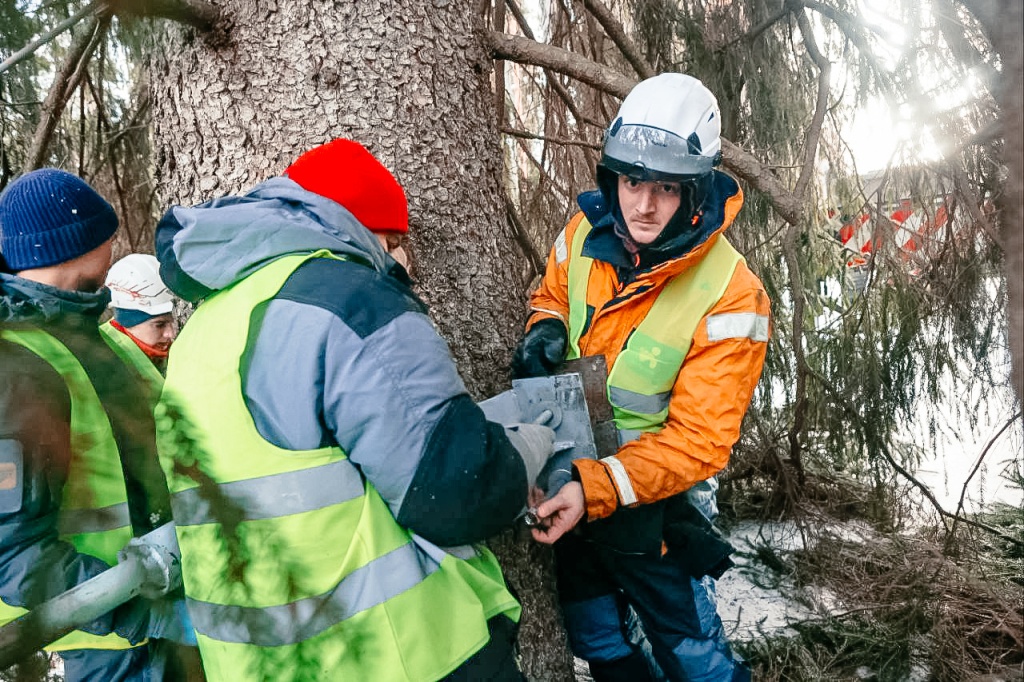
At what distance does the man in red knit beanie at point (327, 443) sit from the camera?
1.08m

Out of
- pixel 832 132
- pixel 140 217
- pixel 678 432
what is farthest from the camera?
pixel 140 217

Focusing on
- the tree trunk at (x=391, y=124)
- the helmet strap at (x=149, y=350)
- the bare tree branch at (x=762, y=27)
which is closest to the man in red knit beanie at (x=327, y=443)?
the tree trunk at (x=391, y=124)

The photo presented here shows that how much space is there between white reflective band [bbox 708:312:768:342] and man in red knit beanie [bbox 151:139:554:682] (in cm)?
76

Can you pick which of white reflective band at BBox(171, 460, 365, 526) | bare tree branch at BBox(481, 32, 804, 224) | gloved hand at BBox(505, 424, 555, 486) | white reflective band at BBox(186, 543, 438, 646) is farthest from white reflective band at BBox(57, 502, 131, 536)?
bare tree branch at BBox(481, 32, 804, 224)

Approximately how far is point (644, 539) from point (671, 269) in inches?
27.8

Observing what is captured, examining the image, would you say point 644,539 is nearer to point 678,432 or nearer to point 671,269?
point 678,432

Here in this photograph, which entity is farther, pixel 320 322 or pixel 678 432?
pixel 678 432

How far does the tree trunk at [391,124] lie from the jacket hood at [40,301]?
1.68 feet

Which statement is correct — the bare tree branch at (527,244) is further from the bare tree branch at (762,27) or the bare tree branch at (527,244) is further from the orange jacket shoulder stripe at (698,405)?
the bare tree branch at (762,27)

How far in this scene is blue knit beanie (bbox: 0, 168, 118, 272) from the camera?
55.1 inches

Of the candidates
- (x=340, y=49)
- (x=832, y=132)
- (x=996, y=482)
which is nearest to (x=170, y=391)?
(x=340, y=49)

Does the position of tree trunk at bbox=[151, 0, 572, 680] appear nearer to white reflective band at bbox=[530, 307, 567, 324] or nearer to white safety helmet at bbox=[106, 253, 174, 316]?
white reflective band at bbox=[530, 307, 567, 324]

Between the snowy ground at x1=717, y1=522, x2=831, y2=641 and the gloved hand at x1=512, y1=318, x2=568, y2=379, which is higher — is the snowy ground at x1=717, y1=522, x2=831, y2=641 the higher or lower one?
the lower one

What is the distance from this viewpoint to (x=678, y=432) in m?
1.78
